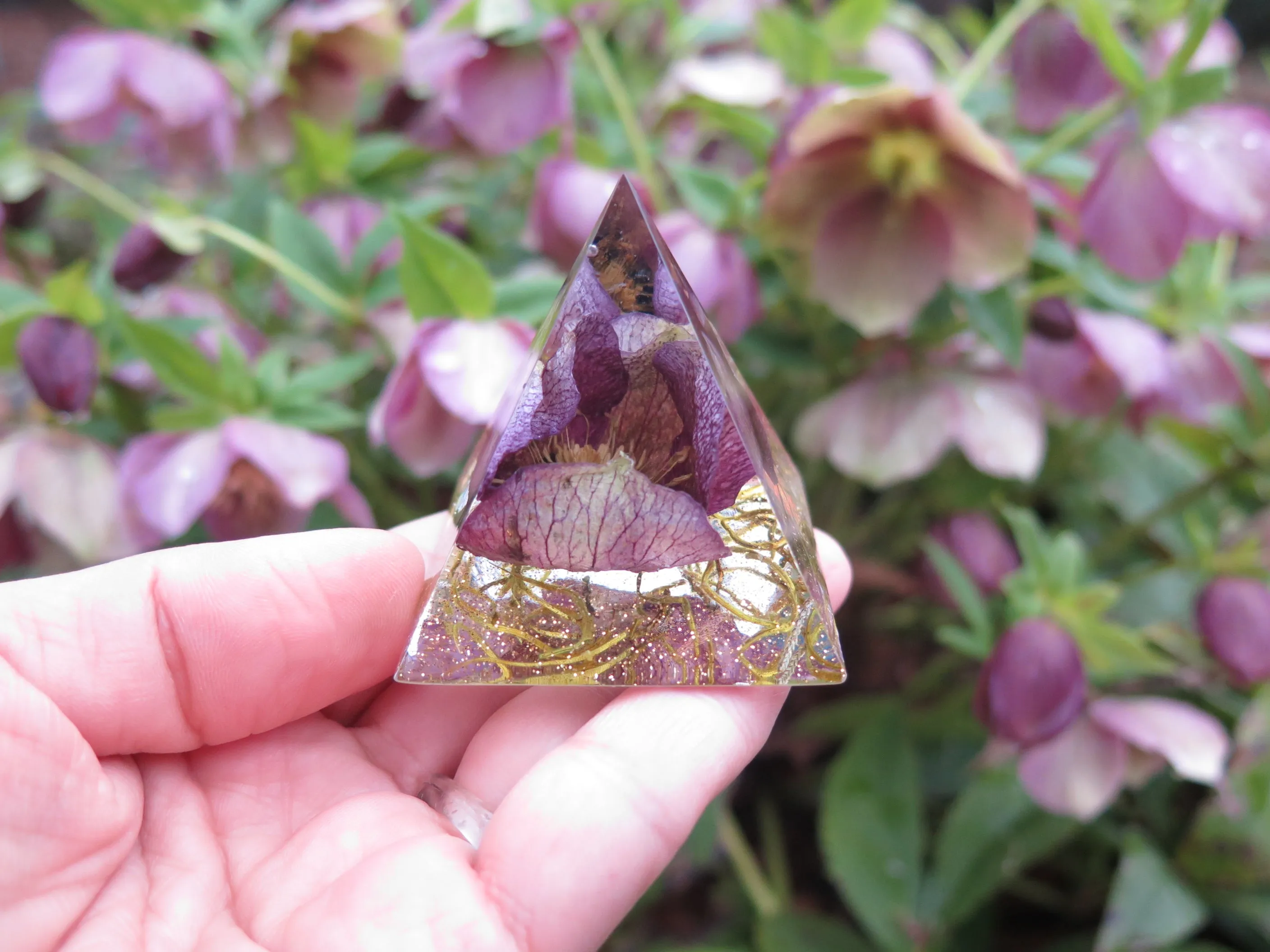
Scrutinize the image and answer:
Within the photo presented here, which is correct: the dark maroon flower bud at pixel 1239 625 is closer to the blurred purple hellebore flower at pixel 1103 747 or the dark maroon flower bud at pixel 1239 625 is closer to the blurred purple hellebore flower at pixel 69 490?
the blurred purple hellebore flower at pixel 1103 747

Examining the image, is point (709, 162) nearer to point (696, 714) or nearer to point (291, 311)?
point (291, 311)

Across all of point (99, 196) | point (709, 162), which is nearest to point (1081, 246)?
point (709, 162)

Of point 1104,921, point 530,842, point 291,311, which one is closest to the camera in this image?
point 530,842

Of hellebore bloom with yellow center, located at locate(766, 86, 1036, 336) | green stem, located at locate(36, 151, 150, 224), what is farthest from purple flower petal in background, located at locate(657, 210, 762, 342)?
green stem, located at locate(36, 151, 150, 224)

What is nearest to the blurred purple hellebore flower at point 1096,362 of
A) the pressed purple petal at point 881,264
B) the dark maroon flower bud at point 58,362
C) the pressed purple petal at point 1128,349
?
the pressed purple petal at point 1128,349

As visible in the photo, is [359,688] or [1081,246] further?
[1081,246]

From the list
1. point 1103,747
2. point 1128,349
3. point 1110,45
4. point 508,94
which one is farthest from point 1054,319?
point 508,94

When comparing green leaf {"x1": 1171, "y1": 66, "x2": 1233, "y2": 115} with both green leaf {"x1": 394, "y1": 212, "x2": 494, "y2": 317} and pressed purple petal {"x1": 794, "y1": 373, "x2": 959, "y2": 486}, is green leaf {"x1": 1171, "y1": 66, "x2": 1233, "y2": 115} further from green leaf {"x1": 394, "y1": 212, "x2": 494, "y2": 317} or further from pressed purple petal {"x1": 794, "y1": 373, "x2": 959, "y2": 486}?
green leaf {"x1": 394, "y1": 212, "x2": 494, "y2": 317}
